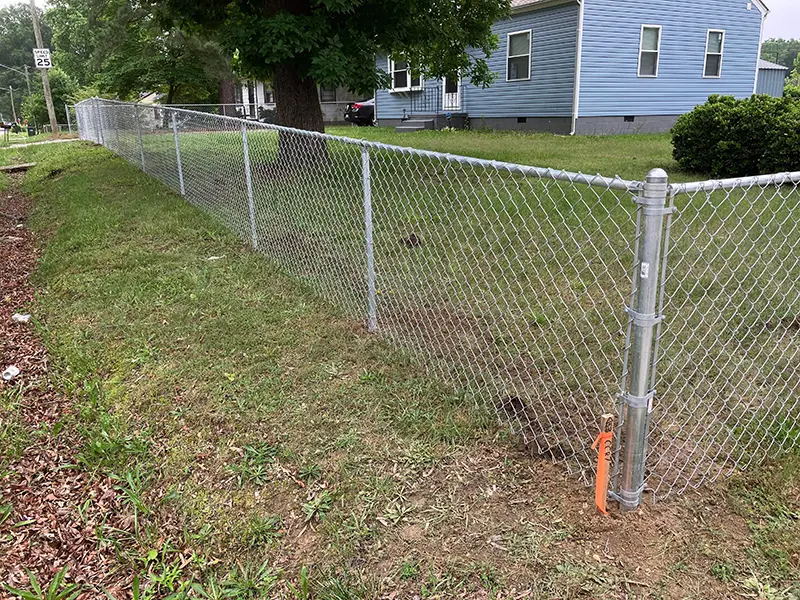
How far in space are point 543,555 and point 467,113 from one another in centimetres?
1801

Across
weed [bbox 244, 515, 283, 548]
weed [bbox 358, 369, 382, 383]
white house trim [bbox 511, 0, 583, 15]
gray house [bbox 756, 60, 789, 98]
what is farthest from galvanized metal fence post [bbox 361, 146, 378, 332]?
gray house [bbox 756, 60, 789, 98]

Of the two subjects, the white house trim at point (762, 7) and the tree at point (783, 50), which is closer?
the white house trim at point (762, 7)

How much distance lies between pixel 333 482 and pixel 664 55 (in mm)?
17491

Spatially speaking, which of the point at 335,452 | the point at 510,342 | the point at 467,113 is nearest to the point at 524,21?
the point at 467,113

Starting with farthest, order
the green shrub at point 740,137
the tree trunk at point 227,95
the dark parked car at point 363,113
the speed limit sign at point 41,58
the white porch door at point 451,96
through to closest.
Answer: the tree trunk at point 227,95 < the dark parked car at point 363,113 < the speed limit sign at point 41,58 < the white porch door at point 451,96 < the green shrub at point 740,137

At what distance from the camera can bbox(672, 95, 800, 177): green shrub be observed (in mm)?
7918

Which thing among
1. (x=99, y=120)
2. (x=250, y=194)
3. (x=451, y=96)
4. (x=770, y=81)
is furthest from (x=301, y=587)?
(x=770, y=81)

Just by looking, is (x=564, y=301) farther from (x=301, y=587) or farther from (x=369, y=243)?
(x=301, y=587)

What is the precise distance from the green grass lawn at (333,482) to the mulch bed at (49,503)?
74mm

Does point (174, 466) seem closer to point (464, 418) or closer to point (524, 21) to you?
point (464, 418)

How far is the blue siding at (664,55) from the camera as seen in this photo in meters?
15.5

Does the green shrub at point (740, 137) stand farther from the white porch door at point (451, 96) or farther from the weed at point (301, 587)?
the white porch door at point (451, 96)

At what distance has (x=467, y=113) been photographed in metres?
18.9

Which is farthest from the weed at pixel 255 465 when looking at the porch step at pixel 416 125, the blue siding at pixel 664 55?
the porch step at pixel 416 125
